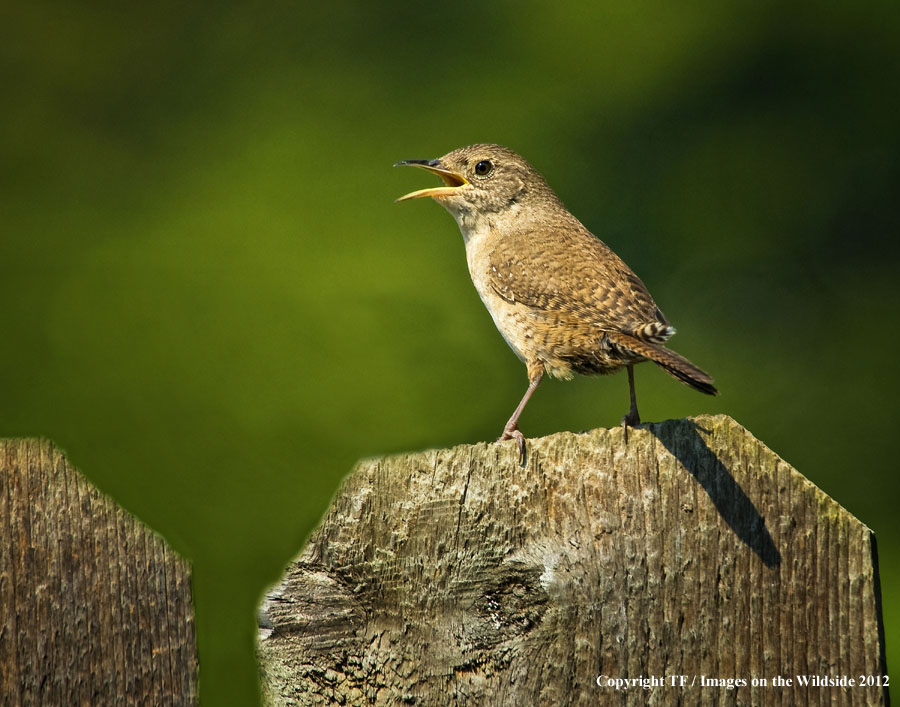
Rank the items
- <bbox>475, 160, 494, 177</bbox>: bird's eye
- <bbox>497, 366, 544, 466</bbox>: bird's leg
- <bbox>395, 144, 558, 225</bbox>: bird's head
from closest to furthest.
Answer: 1. <bbox>497, 366, 544, 466</bbox>: bird's leg
2. <bbox>395, 144, 558, 225</bbox>: bird's head
3. <bbox>475, 160, 494, 177</bbox>: bird's eye

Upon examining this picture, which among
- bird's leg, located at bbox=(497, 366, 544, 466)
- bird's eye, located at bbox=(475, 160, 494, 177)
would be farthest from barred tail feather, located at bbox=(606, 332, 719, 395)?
bird's eye, located at bbox=(475, 160, 494, 177)

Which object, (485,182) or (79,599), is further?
(485,182)

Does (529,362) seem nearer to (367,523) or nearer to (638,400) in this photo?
(638,400)

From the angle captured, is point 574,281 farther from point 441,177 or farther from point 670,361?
point 441,177

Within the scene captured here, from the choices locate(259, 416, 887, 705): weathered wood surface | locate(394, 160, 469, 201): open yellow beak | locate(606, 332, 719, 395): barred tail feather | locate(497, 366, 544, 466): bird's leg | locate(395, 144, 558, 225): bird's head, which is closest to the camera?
locate(259, 416, 887, 705): weathered wood surface

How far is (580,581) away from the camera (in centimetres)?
210

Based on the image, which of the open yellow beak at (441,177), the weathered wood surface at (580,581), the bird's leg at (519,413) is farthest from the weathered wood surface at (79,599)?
the open yellow beak at (441,177)

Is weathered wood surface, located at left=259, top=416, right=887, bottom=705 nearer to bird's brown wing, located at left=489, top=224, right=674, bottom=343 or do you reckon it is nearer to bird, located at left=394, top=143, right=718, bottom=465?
bird, located at left=394, top=143, right=718, bottom=465

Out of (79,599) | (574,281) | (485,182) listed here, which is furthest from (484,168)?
(79,599)

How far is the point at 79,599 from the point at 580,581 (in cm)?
94

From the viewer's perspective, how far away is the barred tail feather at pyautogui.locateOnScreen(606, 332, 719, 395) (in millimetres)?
2664

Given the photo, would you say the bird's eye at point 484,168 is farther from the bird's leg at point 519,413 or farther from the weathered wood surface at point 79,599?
the weathered wood surface at point 79,599


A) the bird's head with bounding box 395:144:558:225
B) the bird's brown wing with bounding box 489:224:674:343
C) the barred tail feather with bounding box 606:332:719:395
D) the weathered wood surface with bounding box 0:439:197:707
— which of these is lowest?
the weathered wood surface with bounding box 0:439:197:707

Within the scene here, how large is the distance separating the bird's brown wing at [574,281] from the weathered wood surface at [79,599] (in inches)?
73.2
